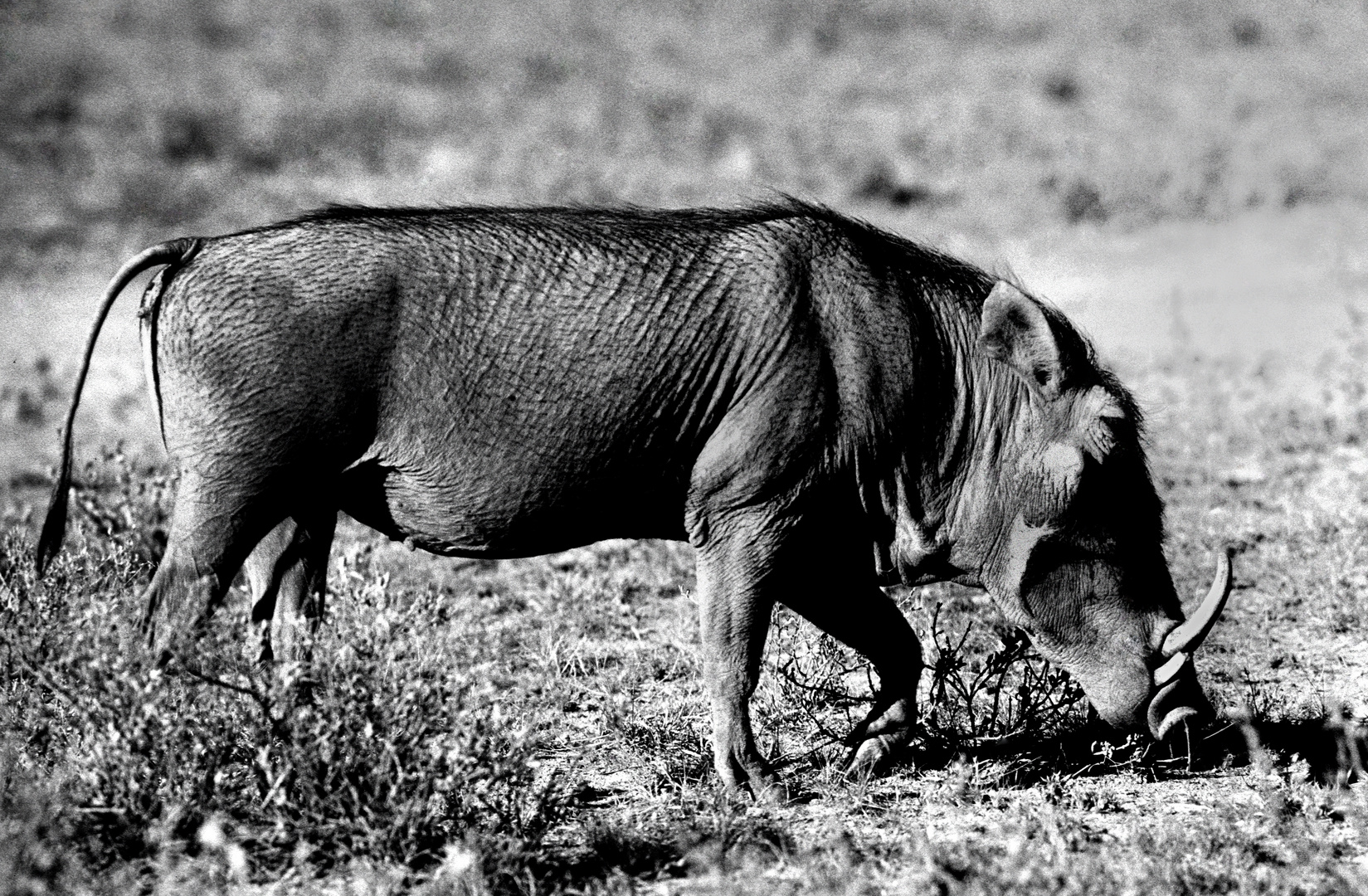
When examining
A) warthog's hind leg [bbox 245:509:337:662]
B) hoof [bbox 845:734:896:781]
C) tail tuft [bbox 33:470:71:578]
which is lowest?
hoof [bbox 845:734:896:781]

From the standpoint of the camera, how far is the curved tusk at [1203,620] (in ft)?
15.9

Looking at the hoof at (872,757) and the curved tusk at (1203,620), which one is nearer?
the curved tusk at (1203,620)

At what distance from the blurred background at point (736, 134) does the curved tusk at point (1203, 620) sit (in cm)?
432

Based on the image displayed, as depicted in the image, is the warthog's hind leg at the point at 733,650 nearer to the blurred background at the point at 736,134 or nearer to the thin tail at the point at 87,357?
the thin tail at the point at 87,357

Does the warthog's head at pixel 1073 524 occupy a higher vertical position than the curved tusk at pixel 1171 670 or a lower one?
higher

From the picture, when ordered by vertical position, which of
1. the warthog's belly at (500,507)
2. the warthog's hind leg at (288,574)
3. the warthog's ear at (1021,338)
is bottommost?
the warthog's hind leg at (288,574)

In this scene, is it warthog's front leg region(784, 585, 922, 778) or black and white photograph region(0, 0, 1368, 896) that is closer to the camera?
black and white photograph region(0, 0, 1368, 896)

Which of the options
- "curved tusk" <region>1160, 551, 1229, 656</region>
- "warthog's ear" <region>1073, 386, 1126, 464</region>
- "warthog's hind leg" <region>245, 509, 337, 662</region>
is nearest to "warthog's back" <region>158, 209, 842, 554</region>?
"warthog's hind leg" <region>245, 509, 337, 662</region>

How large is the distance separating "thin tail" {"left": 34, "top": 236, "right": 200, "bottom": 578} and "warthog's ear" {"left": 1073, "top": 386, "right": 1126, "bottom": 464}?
256 cm

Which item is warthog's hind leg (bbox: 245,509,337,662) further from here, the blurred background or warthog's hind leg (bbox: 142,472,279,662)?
the blurred background

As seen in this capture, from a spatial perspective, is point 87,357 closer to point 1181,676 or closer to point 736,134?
point 1181,676

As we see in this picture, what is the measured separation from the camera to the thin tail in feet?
15.6

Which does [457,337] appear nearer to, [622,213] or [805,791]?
[622,213]

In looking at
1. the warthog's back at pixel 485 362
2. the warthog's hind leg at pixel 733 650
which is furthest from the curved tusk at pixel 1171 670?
the warthog's back at pixel 485 362
